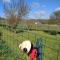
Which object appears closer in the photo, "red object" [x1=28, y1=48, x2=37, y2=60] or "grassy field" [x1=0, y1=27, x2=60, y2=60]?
"grassy field" [x1=0, y1=27, x2=60, y2=60]

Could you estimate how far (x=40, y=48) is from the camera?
6.38 meters

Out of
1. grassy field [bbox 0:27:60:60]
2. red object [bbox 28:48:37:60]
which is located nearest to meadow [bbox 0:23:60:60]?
grassy field [bbox 0:27:60:60]

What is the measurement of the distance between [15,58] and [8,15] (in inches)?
523

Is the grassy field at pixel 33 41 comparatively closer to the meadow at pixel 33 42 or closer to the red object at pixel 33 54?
the meadow at pixel 33 42

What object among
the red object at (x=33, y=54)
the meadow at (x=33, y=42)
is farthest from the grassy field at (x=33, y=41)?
the red object at (x=33, y=54)

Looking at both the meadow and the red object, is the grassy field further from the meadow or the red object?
the red object

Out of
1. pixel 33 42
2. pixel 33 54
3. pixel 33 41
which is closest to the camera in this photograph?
pixel 33 54

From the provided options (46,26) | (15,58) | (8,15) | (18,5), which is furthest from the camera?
(8,15)

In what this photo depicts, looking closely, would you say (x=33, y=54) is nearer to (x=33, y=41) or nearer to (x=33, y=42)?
(x=33, y=42)

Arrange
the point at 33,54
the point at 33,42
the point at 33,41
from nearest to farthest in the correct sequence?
the point at 33,54, the point at 33,42, the point at 33,41

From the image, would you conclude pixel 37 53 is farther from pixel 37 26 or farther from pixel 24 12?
pixel 24 12

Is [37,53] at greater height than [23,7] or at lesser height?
lesser

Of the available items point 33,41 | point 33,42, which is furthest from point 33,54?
point 33,41

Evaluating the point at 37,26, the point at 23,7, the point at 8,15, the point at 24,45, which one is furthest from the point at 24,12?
the point at 24,45
